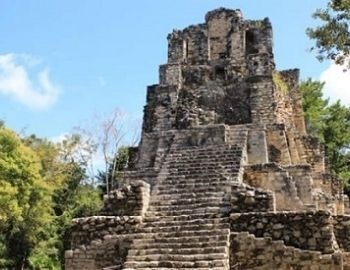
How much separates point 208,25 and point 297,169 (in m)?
7.26

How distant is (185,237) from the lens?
9172 millimetres

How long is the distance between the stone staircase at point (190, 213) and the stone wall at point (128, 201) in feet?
0.68

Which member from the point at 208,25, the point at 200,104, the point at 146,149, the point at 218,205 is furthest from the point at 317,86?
the point at 218,205

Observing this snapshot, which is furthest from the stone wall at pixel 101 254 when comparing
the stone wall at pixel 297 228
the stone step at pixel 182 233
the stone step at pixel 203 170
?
the stone step at pixel 203 170

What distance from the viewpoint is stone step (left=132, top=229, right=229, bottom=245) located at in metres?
9.00

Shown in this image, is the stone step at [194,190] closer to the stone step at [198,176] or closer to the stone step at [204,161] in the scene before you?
the stone step at [198,176]

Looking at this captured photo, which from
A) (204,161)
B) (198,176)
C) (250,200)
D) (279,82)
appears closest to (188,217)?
(250,200)

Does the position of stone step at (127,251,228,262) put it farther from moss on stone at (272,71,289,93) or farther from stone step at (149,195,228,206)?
moss on stone at (272,71,289,93)

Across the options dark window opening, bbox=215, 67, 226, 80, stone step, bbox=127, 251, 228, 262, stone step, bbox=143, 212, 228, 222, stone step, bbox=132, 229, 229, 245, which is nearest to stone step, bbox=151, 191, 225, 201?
stone step, bbox=143, 212, 228, 222

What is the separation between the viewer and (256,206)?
31.2 ft

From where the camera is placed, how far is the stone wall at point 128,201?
10.3 m

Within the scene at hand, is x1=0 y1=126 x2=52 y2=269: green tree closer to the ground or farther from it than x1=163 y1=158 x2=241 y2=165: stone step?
farther from it

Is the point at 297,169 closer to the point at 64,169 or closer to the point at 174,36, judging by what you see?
the point at 174,36

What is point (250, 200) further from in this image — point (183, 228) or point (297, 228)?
point (183, 228)
